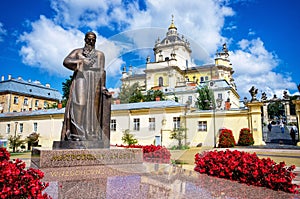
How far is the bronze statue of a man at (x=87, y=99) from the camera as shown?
268 inches

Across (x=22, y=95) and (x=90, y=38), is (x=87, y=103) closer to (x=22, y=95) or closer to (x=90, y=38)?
(x=90, y=38)

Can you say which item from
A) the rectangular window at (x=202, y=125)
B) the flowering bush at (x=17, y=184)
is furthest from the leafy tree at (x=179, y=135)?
the flowering bush at (x=17, y=184)

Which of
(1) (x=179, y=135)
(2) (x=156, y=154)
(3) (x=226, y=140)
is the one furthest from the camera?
(1) (x=179, y=135)

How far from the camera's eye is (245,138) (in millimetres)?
A: 21547

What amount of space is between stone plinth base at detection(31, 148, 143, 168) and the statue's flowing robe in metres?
0.65

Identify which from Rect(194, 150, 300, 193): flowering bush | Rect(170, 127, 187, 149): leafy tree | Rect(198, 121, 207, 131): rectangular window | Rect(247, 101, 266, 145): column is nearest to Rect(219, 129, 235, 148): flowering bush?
Rect(247, 101, 266, 145): column

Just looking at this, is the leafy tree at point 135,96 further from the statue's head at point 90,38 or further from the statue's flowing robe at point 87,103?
the statue's head at point 90,38

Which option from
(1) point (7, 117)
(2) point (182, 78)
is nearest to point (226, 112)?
(2) point (182, 78)

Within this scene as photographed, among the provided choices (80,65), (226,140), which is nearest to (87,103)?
(80,65)

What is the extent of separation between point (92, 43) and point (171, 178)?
188 inches

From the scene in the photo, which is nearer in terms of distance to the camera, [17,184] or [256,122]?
[17,184]

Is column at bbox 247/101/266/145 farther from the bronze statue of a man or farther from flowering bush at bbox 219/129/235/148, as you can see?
the bronze statue of a man

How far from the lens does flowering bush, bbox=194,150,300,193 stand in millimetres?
5059

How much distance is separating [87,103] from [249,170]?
4.86m
